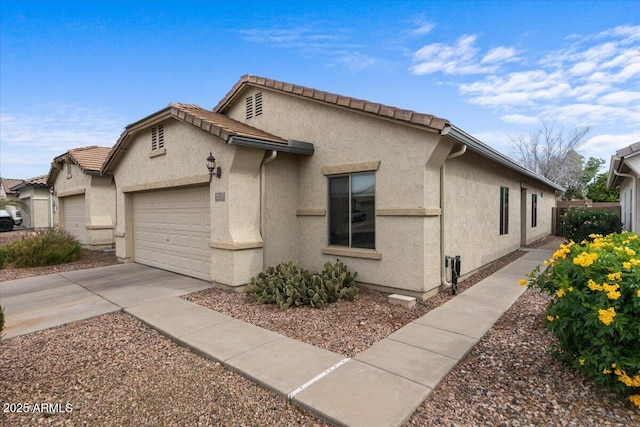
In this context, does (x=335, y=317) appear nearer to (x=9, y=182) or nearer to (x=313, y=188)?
(x=313, y=188)

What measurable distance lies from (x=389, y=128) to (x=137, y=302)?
19.9 feet

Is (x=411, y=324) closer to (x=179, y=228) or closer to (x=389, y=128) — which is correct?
(x=389, y=128)

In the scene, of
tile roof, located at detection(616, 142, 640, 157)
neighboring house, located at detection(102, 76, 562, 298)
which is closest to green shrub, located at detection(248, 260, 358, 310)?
neighboring house, located at detection(102, 76, 562, 298)

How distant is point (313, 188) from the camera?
775 centimetres

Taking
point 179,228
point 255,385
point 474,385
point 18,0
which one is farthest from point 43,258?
point 474,385

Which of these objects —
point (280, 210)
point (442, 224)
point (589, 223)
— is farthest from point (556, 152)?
point (280, 210)

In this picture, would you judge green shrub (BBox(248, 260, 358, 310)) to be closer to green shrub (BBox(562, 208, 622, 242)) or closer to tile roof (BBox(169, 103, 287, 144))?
tile roof (BBox(169, 103, 287, 144))

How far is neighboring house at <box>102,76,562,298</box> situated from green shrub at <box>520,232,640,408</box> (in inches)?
116

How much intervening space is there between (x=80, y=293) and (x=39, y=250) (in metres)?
5.21

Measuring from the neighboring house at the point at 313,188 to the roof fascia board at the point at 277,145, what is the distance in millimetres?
24

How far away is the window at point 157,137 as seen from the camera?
889 cm

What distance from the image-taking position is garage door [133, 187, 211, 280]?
8155 mm

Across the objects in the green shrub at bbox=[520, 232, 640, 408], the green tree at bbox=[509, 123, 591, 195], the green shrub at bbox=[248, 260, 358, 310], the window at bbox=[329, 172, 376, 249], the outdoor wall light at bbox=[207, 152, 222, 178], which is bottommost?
the green shrub at bbox=[248, 260, 358, 310]

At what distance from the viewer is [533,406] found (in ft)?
9.86
